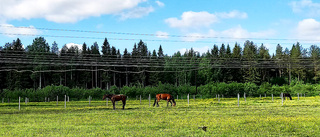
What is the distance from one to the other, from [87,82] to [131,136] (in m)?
117

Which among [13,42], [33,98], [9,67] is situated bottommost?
[33,98]

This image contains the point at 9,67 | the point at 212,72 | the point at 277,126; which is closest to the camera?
the point at 277,126

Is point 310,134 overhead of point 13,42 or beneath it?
beneath

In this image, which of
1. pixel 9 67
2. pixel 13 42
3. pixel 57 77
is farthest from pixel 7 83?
pixel 13 42

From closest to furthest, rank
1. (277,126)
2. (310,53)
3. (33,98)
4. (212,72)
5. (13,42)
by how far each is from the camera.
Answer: (277,126)
(33,98)
(13,42)
(212,72)
(310,53)

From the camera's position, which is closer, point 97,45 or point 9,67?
point 9,67

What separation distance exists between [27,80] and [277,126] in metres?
111

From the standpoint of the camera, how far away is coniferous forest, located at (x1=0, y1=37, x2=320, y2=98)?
97.9m

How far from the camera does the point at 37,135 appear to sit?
1451cm

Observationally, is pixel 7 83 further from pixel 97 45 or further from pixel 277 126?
pixel 277 126

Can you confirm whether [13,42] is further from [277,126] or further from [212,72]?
[277,126]

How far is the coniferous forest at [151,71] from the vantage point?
97938mm

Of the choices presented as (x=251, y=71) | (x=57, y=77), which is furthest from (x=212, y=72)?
(x=57, y=77)

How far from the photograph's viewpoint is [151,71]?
126 m
